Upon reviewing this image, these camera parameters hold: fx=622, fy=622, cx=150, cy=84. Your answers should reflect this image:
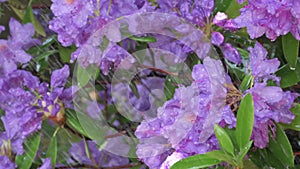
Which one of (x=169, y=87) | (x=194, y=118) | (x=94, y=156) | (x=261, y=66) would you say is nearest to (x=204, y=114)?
(x=194, y=118)

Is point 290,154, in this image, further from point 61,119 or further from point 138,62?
point 61,119

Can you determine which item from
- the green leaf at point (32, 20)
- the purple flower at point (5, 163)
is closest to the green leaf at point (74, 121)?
the purple flower at point (5, 163)

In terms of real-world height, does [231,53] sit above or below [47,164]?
above

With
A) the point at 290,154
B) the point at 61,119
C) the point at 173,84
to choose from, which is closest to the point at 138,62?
the point at 173,84

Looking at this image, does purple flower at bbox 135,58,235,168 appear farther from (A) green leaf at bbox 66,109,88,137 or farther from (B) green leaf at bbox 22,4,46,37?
(B) green leaf at bbox 22,4,46,37

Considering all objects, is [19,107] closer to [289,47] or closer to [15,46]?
[15,46]

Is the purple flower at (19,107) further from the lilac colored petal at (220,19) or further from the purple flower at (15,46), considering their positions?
the lilac colored petal at (220,19)
